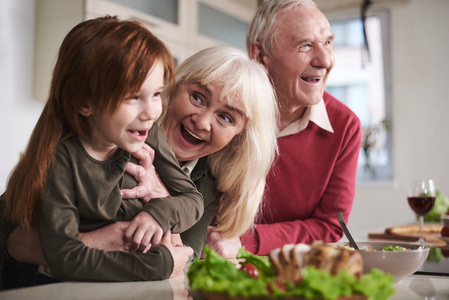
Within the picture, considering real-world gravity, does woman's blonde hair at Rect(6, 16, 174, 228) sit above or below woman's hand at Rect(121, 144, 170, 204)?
above

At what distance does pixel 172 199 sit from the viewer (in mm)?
1050

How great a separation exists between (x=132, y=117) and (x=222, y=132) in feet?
1.45

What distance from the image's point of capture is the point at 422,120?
467cm

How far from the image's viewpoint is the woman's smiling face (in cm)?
127

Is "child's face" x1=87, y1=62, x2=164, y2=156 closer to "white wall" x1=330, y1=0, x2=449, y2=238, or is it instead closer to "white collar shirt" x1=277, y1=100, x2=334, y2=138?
"white collar shirt" x1=277, y1=100, x2=334, y2=138

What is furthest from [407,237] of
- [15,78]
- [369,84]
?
[369,84]

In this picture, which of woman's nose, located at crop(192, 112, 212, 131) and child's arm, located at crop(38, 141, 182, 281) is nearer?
child's arm, located at crop(38, 141, 182, 281)

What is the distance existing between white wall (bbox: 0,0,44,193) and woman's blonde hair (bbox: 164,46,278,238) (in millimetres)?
1935

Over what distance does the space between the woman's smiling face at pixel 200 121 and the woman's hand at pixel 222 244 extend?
0.84ft

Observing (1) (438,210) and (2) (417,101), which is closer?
(1) (438,210)

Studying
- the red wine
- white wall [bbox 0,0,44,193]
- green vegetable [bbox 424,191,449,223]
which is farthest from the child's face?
white wall [bbox 0,0,44,193]

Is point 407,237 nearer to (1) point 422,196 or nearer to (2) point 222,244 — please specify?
(1) point 422,196

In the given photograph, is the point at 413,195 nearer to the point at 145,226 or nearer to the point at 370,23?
the point at 145,226

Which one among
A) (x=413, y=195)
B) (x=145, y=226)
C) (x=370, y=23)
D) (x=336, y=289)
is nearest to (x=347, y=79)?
(x=370, y=23)
